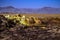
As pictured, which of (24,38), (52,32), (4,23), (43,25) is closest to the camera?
(24,38)

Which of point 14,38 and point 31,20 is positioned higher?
point 31,20

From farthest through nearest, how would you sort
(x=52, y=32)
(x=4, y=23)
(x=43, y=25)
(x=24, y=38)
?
(x=43, y=25) → (x=4, y=23) → (x=52, y=32) → (x=24, y=38)

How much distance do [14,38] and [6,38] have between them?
0.12 metres

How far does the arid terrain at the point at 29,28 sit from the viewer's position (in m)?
2.27

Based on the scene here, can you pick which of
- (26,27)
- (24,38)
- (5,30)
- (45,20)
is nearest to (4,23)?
(5,30)

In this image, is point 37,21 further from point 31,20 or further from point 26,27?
point 26,27

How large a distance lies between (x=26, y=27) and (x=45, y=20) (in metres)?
0.48

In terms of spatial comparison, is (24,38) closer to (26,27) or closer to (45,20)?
(26,27)

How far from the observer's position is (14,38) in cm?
224

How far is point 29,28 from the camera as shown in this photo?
8.60 feet

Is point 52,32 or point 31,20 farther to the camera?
point 31,20

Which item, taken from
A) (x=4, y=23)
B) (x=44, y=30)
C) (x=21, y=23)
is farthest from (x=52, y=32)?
(x=4, y=23)

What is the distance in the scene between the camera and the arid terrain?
227 cm

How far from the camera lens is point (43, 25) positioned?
283cm
